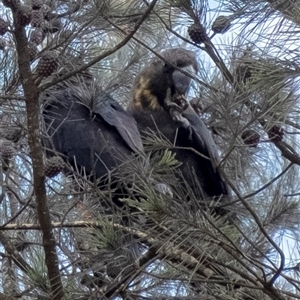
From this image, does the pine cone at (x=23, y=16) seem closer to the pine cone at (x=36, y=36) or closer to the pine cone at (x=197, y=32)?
the pine cone at (x=36, y=36)

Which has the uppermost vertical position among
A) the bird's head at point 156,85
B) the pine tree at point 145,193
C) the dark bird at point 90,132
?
the bird's head at point 156,85

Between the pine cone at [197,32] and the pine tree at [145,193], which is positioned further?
the pine cone at [197,32]

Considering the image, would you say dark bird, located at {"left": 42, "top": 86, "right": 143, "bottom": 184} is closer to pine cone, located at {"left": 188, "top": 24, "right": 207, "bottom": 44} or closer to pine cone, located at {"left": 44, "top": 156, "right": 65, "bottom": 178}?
pine cone, located at {"left": 188, "top": 24, "right": 207, "bottom": 44}

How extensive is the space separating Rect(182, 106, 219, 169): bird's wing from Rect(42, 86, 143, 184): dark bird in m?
0.36

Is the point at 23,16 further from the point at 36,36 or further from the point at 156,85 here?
the point at 156,85

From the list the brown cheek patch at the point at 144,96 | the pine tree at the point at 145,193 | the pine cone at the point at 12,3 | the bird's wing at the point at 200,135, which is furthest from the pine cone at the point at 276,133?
the brown cheek patch at the point at 144,96

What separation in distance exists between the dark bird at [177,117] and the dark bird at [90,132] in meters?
0.35

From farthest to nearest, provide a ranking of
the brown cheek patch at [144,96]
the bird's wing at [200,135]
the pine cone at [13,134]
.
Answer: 1. the brown cheek patch at [144,96]
2. the bird's wing at [200,135]
3. the pine cone at [13,134]

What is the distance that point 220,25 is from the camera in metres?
2.76

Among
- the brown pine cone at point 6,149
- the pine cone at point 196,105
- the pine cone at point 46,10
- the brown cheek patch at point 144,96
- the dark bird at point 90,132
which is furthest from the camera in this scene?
the brown cheek patch at point 144,96

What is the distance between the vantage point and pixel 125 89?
418cm

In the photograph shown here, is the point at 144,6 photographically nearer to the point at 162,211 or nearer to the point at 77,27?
the point at 77,27

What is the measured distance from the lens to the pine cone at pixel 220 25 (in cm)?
272

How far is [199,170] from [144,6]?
111 cm
